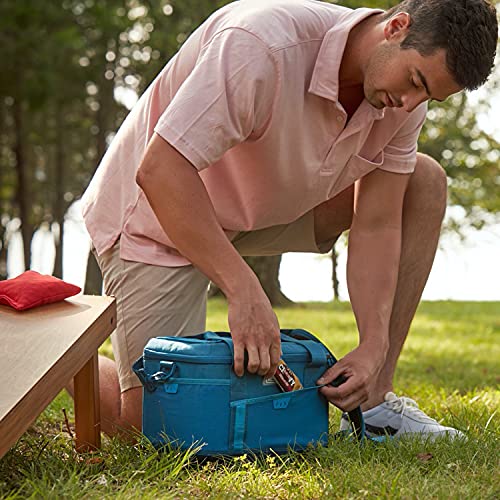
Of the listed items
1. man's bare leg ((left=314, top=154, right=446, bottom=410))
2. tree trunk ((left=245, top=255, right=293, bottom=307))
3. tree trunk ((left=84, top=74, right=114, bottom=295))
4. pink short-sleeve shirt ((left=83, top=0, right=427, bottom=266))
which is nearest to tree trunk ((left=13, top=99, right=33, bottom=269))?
tree trunk ((left=84, top=74, right=114, bottom=295))

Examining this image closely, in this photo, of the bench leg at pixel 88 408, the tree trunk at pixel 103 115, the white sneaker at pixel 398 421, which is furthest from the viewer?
the tree trunk at pixel 103 115

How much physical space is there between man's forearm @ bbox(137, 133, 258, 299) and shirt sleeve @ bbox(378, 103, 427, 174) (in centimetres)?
88

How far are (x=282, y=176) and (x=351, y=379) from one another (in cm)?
68

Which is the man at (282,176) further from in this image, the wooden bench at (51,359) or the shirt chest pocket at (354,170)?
the wooden bench at (51,359)

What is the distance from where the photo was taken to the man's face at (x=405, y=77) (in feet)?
7.98

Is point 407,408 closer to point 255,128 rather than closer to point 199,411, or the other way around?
point 199,411

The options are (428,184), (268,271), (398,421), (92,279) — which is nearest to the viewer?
(398,421)

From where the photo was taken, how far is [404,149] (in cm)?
304

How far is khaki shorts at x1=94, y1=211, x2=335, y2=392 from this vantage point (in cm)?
295

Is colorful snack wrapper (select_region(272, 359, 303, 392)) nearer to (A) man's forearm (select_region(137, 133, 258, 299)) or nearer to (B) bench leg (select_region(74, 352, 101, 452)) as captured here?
(A) man's forearm (select_region(137, 133, 258, 299))

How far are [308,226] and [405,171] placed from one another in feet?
1.41

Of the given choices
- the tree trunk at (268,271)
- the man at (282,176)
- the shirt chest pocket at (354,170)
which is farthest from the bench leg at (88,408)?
the tree trunk at (268,271)

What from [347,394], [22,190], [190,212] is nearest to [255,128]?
[190,212]

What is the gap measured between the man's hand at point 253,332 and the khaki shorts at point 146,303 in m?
0.66
